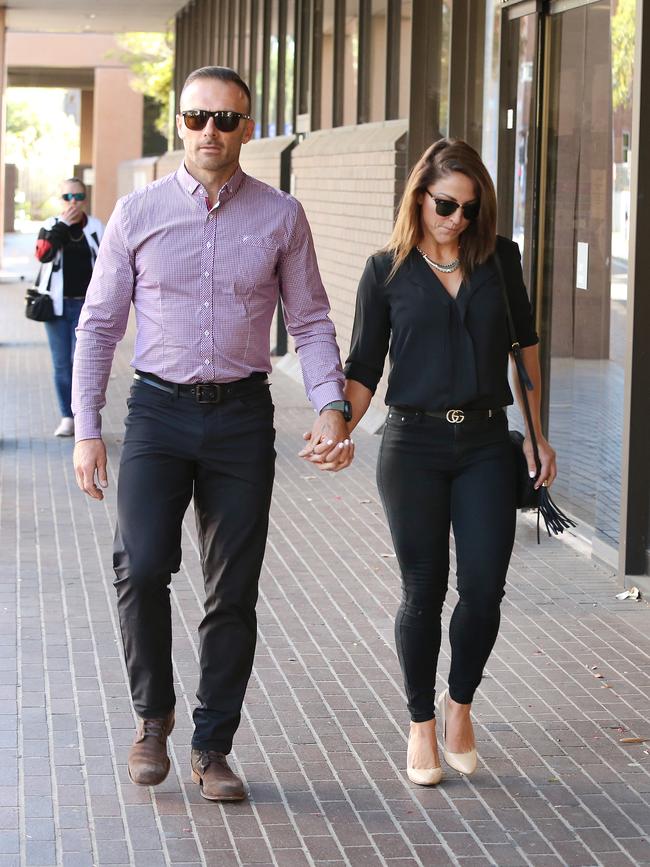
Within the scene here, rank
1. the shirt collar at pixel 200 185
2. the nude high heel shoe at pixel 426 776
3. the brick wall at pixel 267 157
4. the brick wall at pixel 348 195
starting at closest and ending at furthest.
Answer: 1. the shirt collar at pixel 200 185
2. the nude high heel shoe at pixel 426 776
3. the brick wall at pixel 348 195
4. the brick wall at pixel 267 157

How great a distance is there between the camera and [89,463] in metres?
4.50

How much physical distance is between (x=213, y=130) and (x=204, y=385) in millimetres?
731

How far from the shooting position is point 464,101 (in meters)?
11.4

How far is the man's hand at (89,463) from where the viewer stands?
4.50 metres

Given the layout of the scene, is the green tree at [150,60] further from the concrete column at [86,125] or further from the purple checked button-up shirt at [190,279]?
the purple checked button-up shirt at [190,279]

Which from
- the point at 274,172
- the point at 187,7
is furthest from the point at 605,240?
the point at 187,7

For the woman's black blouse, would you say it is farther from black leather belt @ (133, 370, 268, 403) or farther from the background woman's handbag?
the background woman's handbag

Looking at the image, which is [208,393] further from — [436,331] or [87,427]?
[436,331]

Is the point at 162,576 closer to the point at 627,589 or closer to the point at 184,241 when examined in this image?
the point at 184,241

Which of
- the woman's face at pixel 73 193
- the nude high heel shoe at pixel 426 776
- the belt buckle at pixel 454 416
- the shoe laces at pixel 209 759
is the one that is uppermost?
the woman's face at pixel 73 193

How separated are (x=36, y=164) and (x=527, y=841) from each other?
285ft

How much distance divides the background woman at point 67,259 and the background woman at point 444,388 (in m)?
7.03

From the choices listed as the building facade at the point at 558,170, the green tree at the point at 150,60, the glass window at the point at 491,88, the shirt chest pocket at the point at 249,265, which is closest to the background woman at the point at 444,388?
the shirt chest pocket at the point at 249,265

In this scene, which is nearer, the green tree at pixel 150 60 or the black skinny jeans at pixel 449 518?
the black skinny jeans at pixel 449 518
